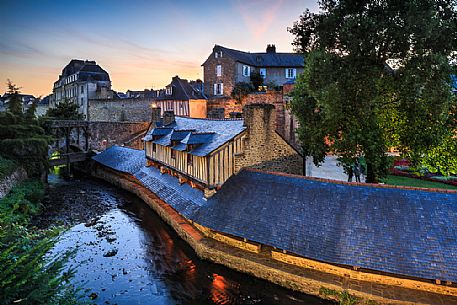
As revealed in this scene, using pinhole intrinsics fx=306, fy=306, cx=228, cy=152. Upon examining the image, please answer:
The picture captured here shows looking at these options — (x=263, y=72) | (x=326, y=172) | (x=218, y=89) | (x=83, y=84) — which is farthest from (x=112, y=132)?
(x=326, y=172)

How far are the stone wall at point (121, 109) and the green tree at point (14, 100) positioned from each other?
10.6 m

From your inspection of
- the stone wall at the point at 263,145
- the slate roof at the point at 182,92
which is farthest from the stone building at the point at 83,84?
the stone wall at the point at 263,145

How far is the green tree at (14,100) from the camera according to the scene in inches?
781

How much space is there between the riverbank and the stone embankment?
9.12m

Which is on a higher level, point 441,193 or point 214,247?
point 441,193

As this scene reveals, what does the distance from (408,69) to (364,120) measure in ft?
6.71

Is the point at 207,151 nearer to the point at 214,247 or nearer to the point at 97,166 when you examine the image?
the point at 214,247

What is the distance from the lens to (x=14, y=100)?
67.8 feet

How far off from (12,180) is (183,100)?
48.2 feet

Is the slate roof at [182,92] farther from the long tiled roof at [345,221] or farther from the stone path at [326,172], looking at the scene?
the long tiled roof at [345,221]

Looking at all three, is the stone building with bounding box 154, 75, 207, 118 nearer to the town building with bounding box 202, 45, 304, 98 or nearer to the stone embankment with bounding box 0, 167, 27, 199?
the town building with bounding box 202, 45, 304, 98

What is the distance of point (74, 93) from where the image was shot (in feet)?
127

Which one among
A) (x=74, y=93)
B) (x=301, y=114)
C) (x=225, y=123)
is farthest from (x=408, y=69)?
(x=74, y=93)

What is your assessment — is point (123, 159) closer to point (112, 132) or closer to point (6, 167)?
point (6, 167)
